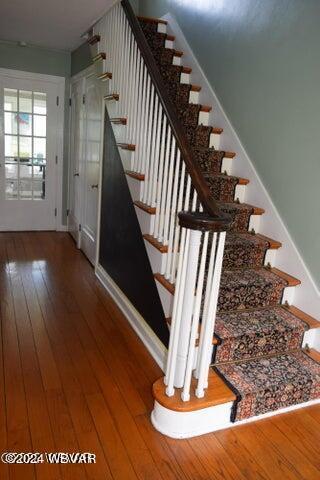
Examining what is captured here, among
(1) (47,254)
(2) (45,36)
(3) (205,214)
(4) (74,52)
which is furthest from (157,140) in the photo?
(4) (74,52)

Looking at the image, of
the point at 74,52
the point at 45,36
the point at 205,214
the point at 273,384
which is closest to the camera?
the point at 205,214

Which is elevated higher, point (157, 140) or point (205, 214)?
point (157, 140)

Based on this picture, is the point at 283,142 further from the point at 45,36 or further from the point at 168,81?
the point at 45,36

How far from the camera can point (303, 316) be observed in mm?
2510

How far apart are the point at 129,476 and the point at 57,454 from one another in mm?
353

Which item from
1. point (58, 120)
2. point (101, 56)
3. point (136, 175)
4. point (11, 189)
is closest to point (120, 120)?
point (136, 175)

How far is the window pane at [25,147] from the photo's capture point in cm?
528

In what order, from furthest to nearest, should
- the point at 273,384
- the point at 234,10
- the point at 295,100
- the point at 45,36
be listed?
the point at 45,36 < the point at 234,10 < the point at 295,100 < the point at 273,384

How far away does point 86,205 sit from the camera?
4676mm

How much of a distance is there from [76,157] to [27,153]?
79 centimetres

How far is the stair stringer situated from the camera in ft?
8.36

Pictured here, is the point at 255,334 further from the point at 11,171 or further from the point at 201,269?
the point at 11,171

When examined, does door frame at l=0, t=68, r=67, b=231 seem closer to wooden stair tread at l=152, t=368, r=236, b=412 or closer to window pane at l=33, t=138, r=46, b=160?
window pane at l=33, t=138, r=46, b=160

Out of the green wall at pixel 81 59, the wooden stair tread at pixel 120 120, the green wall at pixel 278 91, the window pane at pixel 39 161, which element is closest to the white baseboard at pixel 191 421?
the green wall at pixel 278 91
